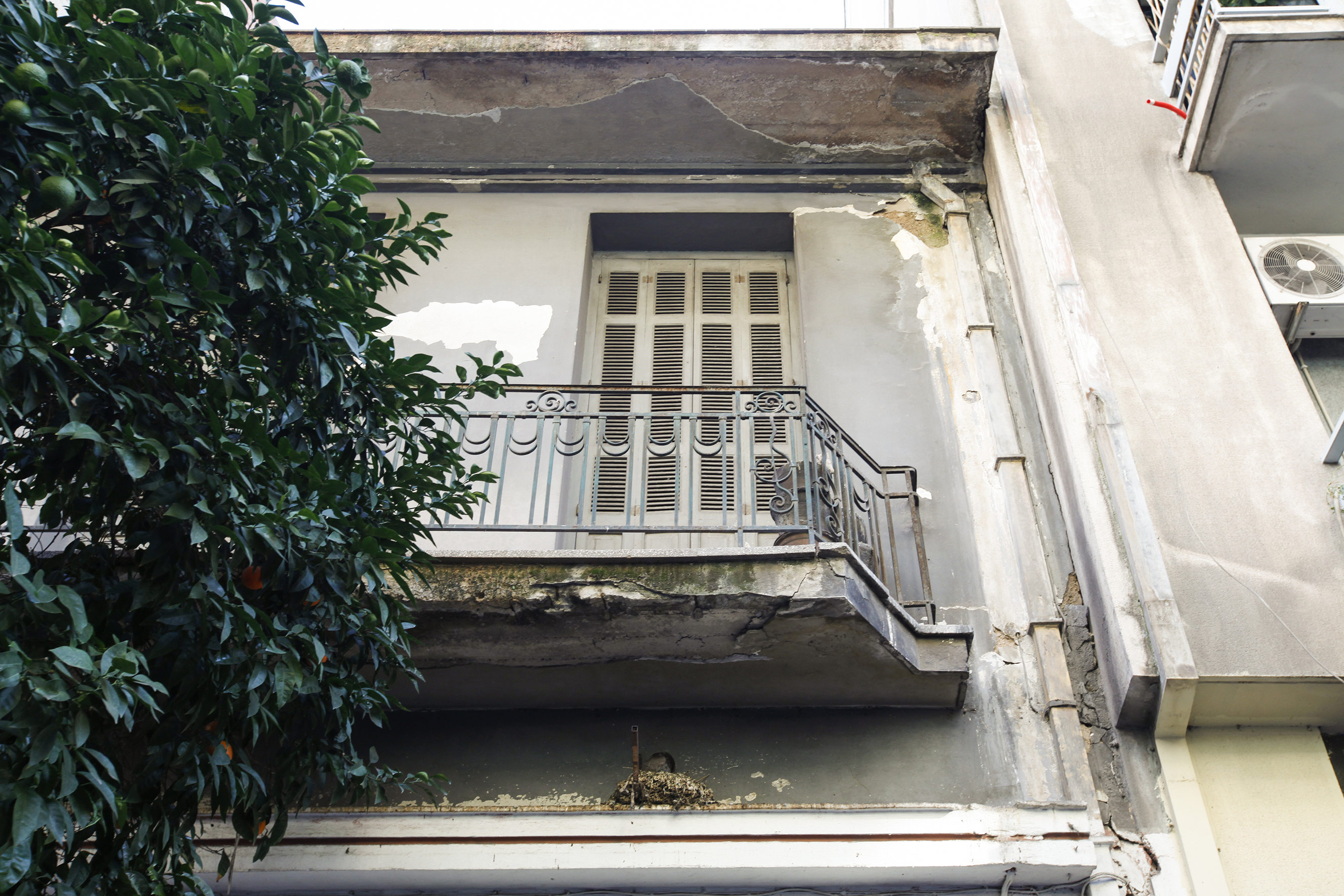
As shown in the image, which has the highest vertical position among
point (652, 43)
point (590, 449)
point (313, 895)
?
point (652, 43)

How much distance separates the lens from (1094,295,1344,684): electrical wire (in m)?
4.62

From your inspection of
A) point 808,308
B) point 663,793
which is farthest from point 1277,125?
point 663,793

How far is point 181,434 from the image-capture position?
3.15m

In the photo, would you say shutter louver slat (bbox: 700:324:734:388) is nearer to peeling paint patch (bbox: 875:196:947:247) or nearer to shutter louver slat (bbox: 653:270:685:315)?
shutter louver slat (bbox: 653:270:685:315)

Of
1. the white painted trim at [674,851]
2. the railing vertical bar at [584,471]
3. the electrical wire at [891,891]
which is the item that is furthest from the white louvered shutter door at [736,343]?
the electrical wire at [891,891]

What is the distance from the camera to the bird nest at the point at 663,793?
462 centimetres

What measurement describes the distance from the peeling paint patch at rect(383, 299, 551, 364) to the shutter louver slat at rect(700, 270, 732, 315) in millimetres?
1213

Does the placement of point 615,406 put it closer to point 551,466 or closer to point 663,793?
point 551,466

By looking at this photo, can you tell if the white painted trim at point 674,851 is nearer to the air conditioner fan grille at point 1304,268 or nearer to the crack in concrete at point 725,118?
the air conditioner fan grille at point 1304,268

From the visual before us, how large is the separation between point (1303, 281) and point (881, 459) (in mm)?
3015

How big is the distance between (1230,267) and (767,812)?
14.4 feet

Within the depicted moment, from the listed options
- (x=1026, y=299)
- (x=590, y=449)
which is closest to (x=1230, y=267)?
(x=1026, y=299)

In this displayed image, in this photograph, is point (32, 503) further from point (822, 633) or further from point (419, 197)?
point (419, 197)

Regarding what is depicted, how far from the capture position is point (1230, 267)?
20.7 ft
